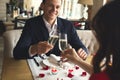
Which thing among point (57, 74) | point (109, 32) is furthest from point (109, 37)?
point (57, 74)

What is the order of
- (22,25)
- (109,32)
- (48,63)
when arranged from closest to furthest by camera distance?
(109,32), (48,63), (22,25)

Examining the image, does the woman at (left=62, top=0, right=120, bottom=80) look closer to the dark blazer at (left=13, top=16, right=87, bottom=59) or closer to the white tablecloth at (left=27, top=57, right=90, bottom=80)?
the white tablecloth at (left=27, top=57, right=90, bottom=80)

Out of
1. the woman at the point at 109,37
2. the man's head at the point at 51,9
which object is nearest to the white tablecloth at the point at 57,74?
the woman at the point at 109,37

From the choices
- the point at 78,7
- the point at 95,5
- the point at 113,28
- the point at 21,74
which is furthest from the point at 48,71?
the point at 78,7

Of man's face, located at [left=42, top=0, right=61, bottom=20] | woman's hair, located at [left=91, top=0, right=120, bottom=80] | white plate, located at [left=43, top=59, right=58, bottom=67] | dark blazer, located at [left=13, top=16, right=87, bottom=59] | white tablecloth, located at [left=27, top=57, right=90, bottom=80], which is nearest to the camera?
woman's hair, located at [left=91, top=0, right=120, bottom=80]

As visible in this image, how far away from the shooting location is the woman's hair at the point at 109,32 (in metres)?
0.83

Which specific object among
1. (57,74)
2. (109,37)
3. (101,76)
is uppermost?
(109,37)

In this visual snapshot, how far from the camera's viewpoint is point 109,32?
0.84m

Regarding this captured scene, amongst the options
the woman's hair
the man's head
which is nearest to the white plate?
the man's head

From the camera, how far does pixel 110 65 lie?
94cm

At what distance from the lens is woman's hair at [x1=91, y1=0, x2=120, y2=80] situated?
830 mm

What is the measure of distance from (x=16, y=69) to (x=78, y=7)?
3956 mm

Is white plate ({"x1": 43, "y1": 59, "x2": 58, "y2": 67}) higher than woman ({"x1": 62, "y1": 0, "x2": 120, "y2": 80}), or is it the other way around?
woman ({"x1": 62, "y1": 0, "x2": 120, "y2": 80})

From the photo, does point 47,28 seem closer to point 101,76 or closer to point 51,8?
point 51,8
